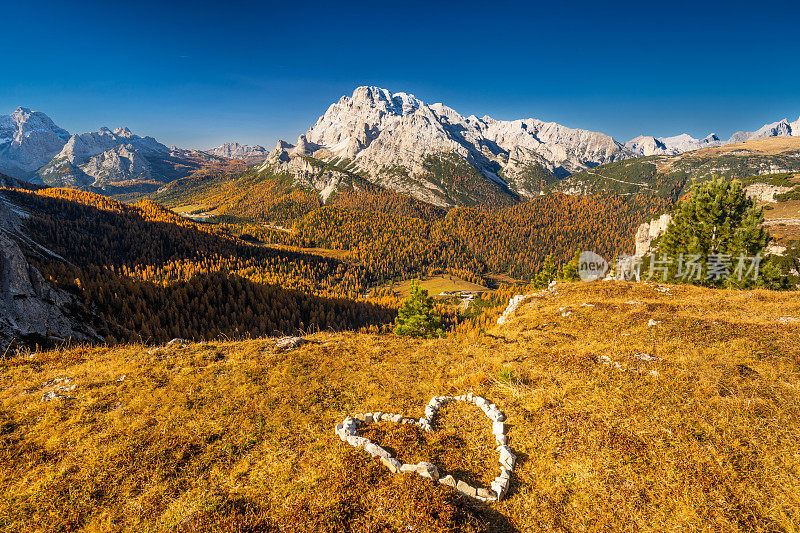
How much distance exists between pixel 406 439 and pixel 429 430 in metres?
1.20

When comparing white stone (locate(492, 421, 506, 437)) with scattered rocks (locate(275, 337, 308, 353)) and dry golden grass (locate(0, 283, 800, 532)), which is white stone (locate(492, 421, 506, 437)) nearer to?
dry golden grass (locate(0, 283, 800, 532))

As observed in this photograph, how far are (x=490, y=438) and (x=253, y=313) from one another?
16007 centimetres

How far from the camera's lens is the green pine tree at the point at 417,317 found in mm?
51562

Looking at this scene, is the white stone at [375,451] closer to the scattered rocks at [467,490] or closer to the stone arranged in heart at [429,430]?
the stone arranged in heart at [429,430]

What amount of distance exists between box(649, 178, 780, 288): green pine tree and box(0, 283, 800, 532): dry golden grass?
32.8 meters

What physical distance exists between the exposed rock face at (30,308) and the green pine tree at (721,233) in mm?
83439

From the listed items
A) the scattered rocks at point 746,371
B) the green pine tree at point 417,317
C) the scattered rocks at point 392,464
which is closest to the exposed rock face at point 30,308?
the scattered rocks at point 392,464

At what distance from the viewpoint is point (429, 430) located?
1167cm

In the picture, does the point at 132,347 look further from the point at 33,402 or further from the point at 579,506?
the point at 579,506

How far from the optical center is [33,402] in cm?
1330

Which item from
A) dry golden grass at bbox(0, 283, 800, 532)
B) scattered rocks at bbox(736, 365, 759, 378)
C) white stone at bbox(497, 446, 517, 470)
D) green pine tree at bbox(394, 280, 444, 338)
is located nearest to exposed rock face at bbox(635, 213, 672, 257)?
green pine tree at bbox(394, 280, 444, 338)

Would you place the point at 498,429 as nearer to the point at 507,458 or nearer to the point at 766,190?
the point at 507,458

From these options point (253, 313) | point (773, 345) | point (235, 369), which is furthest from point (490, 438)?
point (253, 313)

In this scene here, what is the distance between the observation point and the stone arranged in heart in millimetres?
8700
